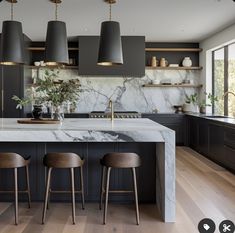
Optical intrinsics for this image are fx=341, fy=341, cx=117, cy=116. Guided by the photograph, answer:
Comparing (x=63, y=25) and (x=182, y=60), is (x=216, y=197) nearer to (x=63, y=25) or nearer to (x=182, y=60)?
(x=63, y=25)

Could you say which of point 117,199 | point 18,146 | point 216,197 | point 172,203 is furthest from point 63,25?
point 216,197

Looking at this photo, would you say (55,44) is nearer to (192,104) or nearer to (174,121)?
(174,121)

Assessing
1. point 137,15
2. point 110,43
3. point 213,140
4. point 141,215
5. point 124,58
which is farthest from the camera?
point 124,58

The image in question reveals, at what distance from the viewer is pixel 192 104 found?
Answer: 332 inches

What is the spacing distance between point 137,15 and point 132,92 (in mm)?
2994

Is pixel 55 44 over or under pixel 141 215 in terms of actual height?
over

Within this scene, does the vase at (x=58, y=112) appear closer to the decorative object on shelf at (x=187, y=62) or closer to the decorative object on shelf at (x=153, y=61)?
the decorative object on shelf at (x=153, y=61)

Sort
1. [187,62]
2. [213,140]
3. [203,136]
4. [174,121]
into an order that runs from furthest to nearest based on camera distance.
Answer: [187,62], [174,121], [203,136], [213,140]

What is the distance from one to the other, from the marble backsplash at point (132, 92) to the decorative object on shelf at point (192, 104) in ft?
0.70

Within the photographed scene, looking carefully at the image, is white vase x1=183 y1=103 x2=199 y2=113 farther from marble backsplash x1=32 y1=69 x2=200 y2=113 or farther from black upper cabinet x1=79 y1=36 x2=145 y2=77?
black upper cabinet x1=79 y1=36 x2=145 y2=77

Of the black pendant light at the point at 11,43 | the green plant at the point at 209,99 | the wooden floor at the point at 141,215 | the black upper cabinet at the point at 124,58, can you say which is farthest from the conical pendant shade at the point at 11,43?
the green plant at the point at 209,99

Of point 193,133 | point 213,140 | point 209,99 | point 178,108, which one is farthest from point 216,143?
point 178,108

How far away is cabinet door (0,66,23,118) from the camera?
738cm

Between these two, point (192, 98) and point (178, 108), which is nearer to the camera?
point (192, 98)
